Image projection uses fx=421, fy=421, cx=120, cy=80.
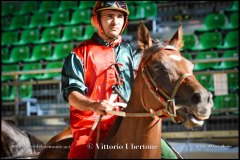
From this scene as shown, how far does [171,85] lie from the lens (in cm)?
143

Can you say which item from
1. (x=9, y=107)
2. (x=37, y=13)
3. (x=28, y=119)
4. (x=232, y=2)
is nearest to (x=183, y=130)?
(x=28, y=119)

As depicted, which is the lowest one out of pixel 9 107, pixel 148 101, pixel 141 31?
pixel 9 107

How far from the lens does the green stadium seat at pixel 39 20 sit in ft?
29.8

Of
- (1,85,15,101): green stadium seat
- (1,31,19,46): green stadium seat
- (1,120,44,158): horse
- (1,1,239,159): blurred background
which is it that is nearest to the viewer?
(1,120,44,158): horse

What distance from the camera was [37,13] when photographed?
923 centimetres

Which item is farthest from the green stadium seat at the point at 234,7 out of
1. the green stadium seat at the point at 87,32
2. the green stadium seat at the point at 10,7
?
the green stadium seat at the point at 10,7

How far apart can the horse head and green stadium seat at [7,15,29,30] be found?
8.01m

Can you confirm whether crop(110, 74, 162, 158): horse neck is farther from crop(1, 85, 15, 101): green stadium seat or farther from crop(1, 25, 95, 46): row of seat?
crop(1, 25, 95, 46): row of seat

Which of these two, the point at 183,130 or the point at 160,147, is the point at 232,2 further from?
the point at 160,147

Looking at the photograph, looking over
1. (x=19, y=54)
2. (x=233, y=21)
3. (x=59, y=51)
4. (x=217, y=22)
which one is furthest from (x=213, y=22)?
(x=19, y=54)

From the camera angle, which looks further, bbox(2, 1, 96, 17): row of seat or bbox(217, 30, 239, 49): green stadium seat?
bbox(2, 1, 96, 17): row of seat

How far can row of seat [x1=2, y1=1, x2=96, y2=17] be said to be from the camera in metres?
9.11

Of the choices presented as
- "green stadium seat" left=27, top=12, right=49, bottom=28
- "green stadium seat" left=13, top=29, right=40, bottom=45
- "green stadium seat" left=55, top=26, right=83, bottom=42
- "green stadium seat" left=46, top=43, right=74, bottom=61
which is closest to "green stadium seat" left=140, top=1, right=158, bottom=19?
"green stadium seat" left=55, top=26, right=83, bottom=42

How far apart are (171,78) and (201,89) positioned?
145mm
